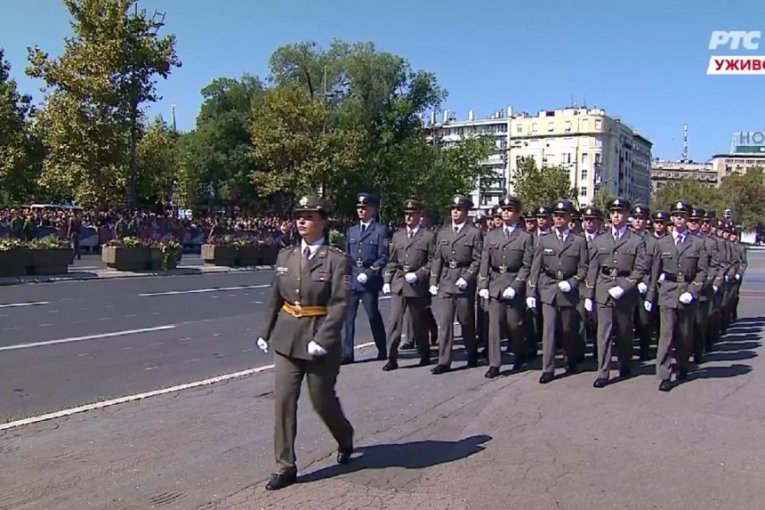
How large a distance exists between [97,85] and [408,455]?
26068mm

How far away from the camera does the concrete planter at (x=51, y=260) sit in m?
22.5

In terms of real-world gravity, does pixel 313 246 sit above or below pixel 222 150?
below

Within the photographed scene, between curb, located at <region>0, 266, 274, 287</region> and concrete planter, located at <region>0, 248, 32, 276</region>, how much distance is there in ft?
1.00

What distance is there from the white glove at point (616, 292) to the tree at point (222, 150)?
55672mm

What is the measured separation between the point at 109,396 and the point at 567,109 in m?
153

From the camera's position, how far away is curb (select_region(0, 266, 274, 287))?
2122 centimetres

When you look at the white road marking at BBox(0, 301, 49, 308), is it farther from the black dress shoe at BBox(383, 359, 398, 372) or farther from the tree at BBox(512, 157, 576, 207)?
the tree at BBox(512, 157, 576, 207)

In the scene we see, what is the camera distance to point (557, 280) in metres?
9.26

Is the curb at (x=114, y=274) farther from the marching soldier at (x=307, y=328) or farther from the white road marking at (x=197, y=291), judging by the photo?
the marching soldier at (x=307, y=328)

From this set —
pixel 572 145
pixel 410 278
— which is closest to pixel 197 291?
pixel 410 278

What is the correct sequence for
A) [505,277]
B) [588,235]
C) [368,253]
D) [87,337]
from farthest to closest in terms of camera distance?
[87,337] < [588,235] < [368,253] < [505,277]

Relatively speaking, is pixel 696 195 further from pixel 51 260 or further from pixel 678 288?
pixel 678 288

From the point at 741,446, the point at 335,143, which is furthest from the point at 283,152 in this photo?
the point at 741,446

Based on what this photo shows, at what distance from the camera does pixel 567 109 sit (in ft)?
505
